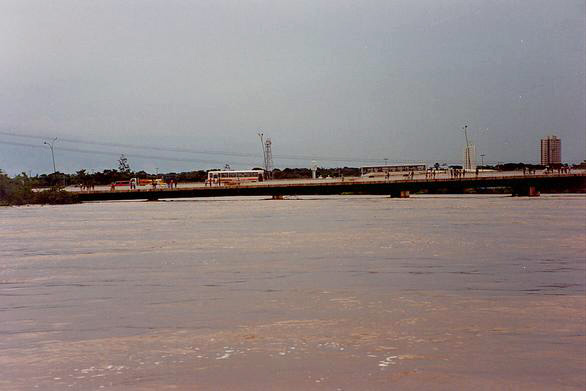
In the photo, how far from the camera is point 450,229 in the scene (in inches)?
2105

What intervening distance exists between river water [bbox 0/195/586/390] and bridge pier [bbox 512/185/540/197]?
9357cm

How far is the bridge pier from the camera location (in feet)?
413

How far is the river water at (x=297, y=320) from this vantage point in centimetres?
1258

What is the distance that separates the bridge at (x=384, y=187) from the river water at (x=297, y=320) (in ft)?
288

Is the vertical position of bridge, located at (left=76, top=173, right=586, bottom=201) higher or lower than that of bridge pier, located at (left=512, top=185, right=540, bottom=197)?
higher

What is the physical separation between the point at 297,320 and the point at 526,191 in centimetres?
11840

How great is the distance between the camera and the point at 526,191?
127500mm

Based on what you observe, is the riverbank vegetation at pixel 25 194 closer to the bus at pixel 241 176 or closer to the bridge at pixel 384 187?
the bridge at pixel 384 187

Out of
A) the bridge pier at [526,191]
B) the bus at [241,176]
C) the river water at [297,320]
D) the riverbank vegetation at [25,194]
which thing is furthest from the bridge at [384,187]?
the river water at [297,320]

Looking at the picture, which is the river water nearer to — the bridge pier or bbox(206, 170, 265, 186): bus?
the bridge pier

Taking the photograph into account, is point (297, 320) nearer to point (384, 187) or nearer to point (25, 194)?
point (384, 187)

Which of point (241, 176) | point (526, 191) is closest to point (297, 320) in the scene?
point (526, 191)

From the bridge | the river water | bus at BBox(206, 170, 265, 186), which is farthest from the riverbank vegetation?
the river water

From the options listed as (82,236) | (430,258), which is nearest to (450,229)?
(430,258)
